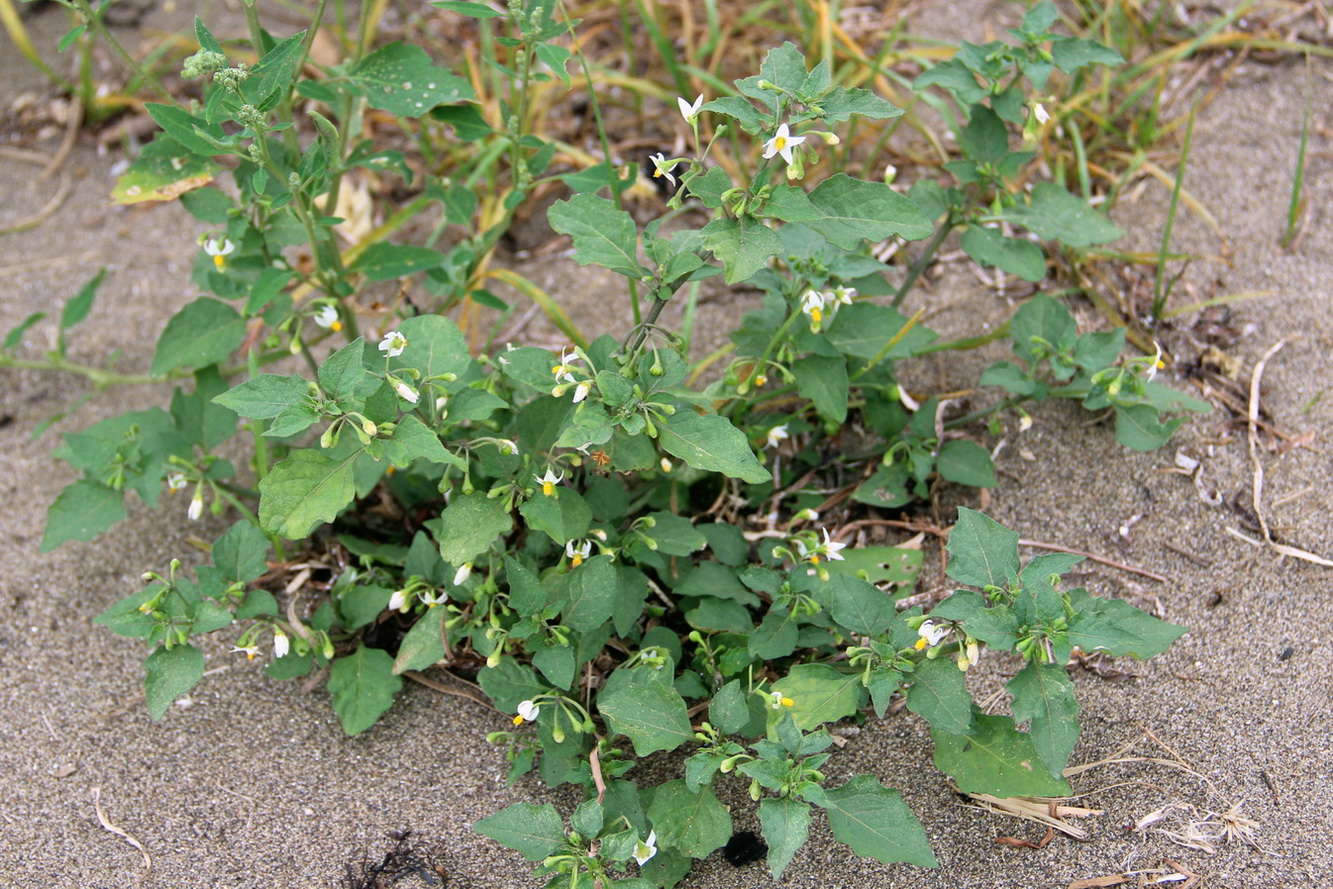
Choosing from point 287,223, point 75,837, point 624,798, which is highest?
point 287,223

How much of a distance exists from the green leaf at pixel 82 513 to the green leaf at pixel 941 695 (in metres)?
1.55

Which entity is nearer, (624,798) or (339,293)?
(624,798)

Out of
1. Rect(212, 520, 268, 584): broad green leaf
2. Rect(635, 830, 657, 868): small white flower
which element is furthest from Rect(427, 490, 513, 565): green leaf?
Rect(635, 830, 657, 868): small white flower

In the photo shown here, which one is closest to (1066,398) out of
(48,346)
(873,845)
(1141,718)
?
(1141,718)

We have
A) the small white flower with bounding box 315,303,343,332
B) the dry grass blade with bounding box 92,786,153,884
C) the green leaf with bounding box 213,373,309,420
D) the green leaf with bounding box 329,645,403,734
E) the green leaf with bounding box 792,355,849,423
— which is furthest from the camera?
the small white flower with bounding box 315,303,343,332

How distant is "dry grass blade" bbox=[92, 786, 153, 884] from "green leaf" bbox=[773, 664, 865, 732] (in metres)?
1.12

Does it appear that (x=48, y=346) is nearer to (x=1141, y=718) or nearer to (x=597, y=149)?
(x=597, y=149)

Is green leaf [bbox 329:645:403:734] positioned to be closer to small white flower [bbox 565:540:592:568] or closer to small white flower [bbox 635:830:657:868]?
small white flower [bbox 565:540:592:568]

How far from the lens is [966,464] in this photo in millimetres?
2115

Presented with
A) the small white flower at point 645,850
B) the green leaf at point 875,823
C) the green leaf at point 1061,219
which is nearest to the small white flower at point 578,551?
the small white flower at point 645,850

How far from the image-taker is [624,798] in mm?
1688

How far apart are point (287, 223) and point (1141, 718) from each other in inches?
74.0

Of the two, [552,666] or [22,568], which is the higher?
[552,666]

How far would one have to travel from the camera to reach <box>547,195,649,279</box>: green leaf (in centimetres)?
169
